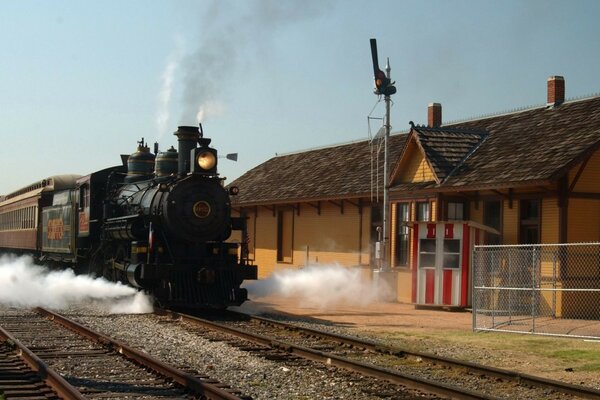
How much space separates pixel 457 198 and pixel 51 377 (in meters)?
15.2

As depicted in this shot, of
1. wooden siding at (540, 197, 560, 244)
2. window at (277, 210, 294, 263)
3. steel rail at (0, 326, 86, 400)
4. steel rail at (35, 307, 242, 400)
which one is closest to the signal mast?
wooden siding at (540, 197, 560, 244)

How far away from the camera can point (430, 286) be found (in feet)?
69.6

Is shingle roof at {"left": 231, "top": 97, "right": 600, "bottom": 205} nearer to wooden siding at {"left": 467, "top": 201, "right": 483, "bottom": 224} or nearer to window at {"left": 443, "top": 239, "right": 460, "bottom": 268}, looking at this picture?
wooden siding at {"left": 467, "top": 201, "right": 483, "bottom": 224}

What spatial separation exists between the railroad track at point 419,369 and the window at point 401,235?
10031 mm

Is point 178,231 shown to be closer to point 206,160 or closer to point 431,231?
point 206,160

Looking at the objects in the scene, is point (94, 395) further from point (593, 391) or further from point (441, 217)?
point (441, 217)

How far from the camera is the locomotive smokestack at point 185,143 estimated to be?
18.8 meters

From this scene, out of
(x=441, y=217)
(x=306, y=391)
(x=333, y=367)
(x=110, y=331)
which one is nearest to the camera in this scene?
(x=306, y=391)

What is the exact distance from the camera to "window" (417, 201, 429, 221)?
76.7 ft

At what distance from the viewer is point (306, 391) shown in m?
9.30

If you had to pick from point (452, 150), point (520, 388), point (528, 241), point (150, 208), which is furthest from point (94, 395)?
point (452, 150)

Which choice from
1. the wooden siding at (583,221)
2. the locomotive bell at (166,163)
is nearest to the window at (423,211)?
the wooden siding at (583,221)

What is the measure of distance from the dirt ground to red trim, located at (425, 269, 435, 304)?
1.01ft

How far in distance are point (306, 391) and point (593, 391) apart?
2921mm
